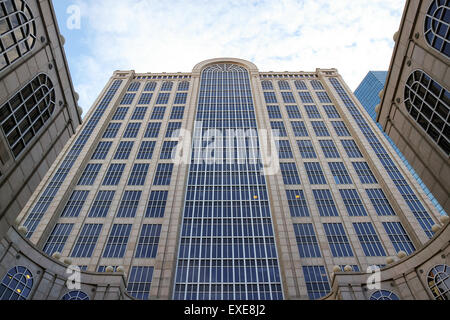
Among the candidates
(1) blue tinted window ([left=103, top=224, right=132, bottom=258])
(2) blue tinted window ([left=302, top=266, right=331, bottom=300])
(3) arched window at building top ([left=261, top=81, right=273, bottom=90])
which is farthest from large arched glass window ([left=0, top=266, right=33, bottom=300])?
(3) arched window at building top ([left=261, top=81, right=273, bottom=90])

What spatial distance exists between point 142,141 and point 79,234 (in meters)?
22.2

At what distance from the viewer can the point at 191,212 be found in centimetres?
4497

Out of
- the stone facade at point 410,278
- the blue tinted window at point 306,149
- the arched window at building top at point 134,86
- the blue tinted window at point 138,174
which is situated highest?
the stone facade at point 410,278

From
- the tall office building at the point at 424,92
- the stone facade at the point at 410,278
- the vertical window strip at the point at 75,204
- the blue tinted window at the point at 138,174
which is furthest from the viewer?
the blue tinted window at the point at 138,174

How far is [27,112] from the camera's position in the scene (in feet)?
60.1

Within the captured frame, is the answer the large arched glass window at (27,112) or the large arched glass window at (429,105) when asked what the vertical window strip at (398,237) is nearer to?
the large arched glass window at (429,105)

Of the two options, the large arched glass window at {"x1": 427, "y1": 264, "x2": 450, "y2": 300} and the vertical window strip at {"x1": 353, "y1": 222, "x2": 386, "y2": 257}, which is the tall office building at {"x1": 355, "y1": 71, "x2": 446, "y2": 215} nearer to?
the vertical window strip at {"x1": 353, "y1": 222, "x2": 386, "y2": 257}

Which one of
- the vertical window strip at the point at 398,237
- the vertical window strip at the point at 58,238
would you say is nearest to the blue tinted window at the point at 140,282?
the vertical window strip at the point at 58,238

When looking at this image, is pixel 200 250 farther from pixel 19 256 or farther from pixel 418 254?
pixel 418 254

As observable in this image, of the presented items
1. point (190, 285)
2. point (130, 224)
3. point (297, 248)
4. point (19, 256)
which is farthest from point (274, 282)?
point (19, 256)

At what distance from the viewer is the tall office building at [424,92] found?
54.3 feet

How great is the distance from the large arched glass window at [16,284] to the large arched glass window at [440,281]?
29179 millimetres

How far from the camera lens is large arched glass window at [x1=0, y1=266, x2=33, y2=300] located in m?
20.0

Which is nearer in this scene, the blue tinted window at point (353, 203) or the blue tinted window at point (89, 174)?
the blue tinted window at point (353, 203)
